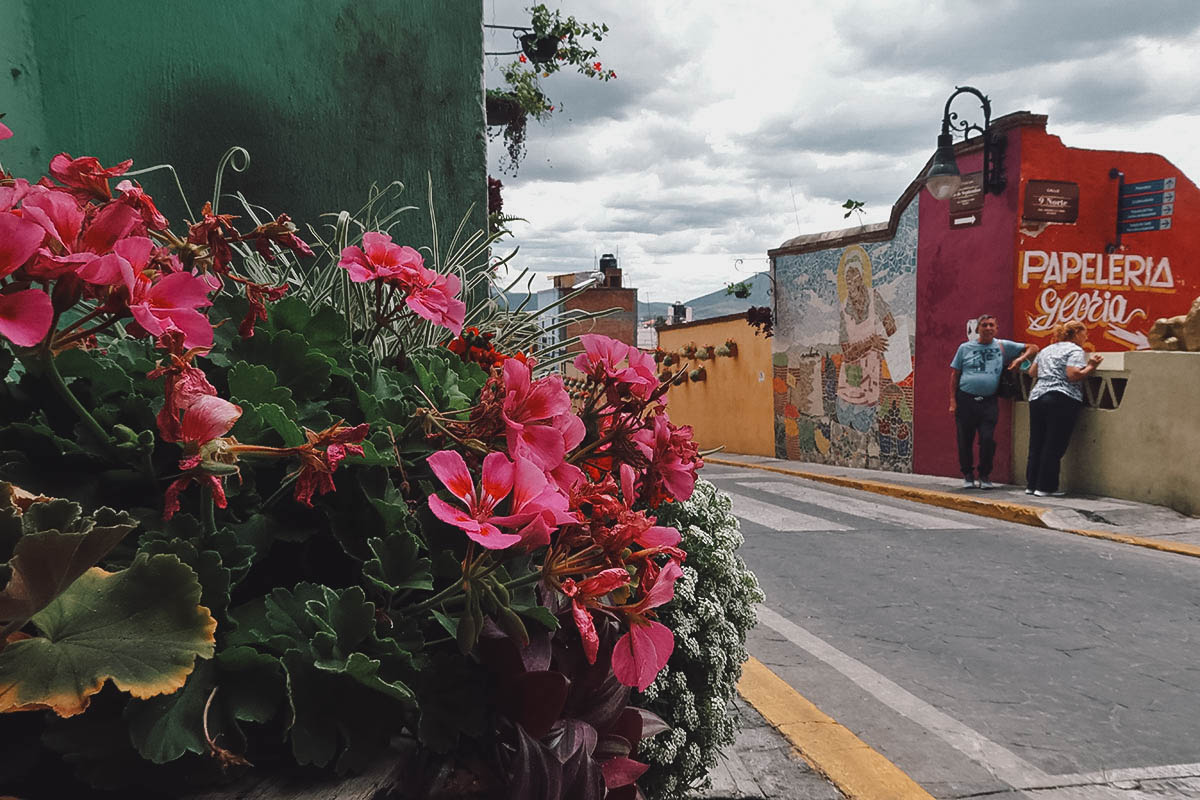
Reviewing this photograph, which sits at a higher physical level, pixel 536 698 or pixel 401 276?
pixel 401 276

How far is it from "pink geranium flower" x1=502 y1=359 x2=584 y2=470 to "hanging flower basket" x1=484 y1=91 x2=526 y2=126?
6420 millimetres

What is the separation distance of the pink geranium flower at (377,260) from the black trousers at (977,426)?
943 cm

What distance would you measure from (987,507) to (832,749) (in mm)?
6919

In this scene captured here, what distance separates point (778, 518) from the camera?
777 cm

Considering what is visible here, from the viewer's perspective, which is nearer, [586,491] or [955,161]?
[586,491]

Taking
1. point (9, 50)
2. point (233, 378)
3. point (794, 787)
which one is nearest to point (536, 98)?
point (9, 50)

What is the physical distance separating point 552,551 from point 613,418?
0.99ft

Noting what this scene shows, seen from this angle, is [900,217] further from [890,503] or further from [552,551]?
[552,551]

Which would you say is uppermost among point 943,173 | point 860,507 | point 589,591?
point 943,173

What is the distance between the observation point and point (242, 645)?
2.47 ft

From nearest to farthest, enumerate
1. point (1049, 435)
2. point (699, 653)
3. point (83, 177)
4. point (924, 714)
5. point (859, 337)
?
point (83, 177) < point (699, 653) < point (924, 714) < point (1049, 435) < point (859, 337)

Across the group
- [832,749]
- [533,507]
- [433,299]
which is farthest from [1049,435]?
[533,507]

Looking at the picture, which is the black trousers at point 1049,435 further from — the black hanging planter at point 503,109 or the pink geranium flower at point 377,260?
the pink geranium flower at point 377,260

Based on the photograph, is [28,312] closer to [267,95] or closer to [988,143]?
[267,95]
